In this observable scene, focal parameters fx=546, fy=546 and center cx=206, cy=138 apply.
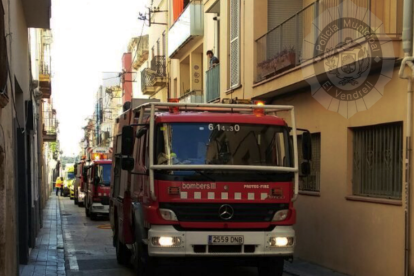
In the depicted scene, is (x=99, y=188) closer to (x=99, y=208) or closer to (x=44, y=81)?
(x=99, y=208)

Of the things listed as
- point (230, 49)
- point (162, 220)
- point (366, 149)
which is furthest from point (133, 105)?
point (230, 49)

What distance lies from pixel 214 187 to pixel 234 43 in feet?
26.9

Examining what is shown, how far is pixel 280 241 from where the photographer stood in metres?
7.74

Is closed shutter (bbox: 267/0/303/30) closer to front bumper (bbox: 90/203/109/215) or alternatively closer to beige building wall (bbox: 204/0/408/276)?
beige building wall (bbox: 204/0/408/276)

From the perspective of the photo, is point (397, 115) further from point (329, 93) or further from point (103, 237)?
point (103, 237)

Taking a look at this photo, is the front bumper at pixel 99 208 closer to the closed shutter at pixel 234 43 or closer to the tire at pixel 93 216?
the tire at pixel 93 216

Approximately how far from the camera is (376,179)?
909cm

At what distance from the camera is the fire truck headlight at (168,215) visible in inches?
297

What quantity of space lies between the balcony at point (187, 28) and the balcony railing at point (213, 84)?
268 centimetres

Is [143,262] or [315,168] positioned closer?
[143,262]

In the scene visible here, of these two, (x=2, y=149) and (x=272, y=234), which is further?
(x=272, y=234)

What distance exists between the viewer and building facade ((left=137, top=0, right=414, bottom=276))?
841cm

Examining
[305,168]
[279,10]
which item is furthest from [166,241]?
[279,10]

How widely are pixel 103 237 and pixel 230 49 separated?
6.72 m
